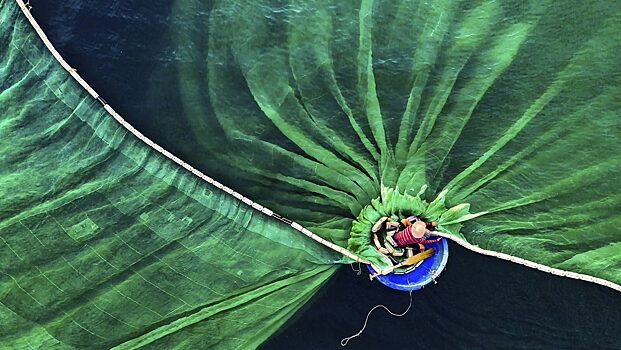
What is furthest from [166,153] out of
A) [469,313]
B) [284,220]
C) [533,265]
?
[533,265]

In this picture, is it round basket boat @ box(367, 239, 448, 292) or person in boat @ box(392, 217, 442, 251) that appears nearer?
person in boat @ box(392, 217, 442, 251)

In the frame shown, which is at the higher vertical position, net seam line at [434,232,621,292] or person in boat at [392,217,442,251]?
person in boat at [392,217,442,251]

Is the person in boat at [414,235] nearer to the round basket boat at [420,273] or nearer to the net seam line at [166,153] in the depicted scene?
the round basket boat at [420,273]

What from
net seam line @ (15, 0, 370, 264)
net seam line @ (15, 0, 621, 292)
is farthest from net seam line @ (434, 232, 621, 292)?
net seam line @ (15, 0, 370, 264)

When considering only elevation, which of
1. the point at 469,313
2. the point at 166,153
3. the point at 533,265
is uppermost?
the point at 166,153

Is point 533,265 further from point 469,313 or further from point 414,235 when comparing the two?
point 414,235

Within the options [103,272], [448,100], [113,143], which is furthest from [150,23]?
[448,100]

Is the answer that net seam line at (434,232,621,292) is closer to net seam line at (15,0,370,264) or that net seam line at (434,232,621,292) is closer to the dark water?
the dark water
